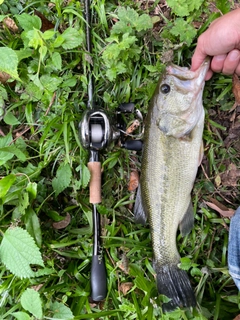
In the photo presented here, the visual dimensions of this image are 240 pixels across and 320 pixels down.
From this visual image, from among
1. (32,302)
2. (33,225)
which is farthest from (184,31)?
(32,302)

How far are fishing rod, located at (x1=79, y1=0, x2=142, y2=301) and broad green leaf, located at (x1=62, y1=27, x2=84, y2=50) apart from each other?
0.10 m

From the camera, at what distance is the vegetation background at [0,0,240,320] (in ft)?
8.05

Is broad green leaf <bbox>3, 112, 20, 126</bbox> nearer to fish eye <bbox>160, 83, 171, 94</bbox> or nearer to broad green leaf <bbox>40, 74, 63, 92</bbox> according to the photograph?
broad green leaf <bbox>40, 74, 63, 92</bbox>

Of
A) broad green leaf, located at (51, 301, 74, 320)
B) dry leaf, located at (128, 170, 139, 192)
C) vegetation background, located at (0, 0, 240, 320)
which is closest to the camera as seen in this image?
broad green leaf, located at (51, 301, 74, 320)

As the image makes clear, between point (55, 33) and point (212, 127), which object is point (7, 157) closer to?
point (55, 33)

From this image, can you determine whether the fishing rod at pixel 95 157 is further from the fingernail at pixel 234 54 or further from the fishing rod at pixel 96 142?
the fingernail at pixel 234 54

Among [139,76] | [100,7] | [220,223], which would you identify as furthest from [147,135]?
[100,7]

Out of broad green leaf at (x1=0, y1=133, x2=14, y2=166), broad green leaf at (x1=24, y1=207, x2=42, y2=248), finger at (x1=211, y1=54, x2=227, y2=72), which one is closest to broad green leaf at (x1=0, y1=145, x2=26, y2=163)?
broad green leaf at (x1=0, y1=133, x2=14, y2=166)

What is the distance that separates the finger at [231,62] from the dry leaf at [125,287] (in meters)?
1.71

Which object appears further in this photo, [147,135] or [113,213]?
[113,213]

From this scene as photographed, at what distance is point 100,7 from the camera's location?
261cm

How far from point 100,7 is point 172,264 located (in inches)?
79.5

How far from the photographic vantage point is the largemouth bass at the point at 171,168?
229 cm

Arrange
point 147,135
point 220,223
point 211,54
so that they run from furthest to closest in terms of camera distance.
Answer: point 220,223 < point 147,135 < point 211,54
